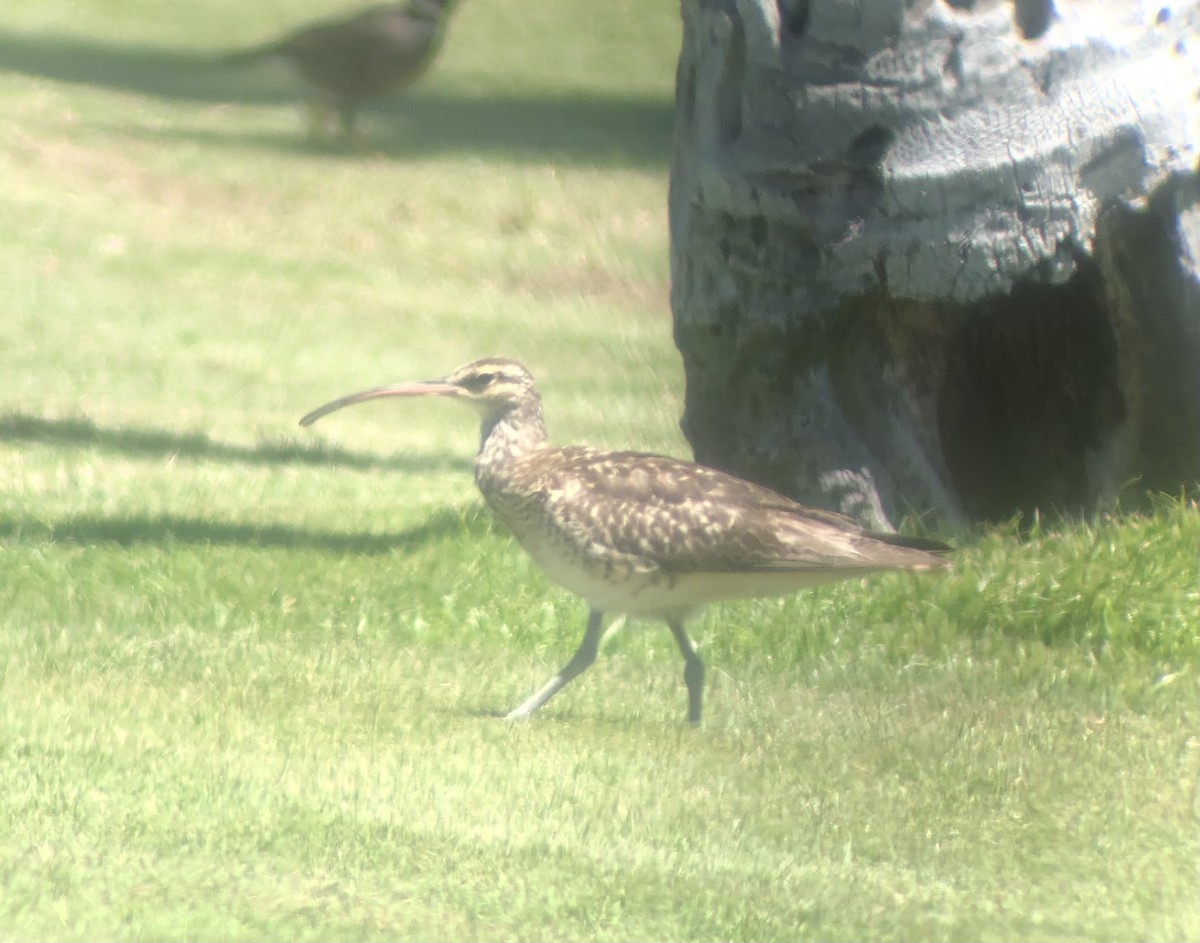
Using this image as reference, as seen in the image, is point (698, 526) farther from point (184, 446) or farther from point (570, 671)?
point (184, 446)

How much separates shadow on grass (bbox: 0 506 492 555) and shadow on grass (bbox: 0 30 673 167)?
40.6ft

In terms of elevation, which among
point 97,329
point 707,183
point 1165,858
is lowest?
point 97,329

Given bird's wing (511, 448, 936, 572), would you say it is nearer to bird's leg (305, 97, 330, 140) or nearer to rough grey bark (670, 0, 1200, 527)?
rough grey bark (670, 0, 1200, 527)

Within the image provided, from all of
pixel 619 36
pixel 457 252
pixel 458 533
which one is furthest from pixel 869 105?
pixel 619 36

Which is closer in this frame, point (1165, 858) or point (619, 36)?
point (1165, 858)

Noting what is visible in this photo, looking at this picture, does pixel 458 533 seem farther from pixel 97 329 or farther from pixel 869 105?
pixel 97 329

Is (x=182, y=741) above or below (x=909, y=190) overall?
below

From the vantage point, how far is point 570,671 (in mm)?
6566

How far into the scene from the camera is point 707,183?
8.18 meters

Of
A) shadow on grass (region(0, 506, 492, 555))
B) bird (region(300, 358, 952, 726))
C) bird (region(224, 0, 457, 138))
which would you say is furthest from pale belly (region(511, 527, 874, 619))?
bird (region(224, 0, 457, 138))

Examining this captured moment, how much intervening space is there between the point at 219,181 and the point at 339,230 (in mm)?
1682

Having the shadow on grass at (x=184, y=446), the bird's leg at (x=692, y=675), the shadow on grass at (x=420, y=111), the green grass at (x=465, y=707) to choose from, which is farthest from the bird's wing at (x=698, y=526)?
the shadow on grass at (x=420, y=111)

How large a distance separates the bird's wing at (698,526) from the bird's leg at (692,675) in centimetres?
31

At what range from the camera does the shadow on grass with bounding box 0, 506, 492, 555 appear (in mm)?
8727
